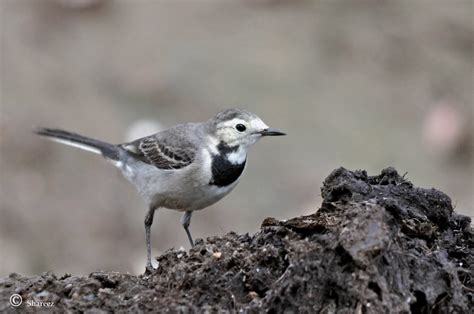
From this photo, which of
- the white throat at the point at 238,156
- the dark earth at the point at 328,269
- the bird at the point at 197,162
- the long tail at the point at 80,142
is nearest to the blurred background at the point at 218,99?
the long tail at the point at 80,142

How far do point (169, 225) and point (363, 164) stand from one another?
278 centimetres

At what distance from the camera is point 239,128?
7336 millimetres

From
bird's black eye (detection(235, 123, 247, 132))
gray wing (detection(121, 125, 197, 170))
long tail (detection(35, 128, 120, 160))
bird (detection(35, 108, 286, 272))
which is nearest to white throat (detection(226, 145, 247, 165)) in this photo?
bird (detection(35, 108, 286, 272))

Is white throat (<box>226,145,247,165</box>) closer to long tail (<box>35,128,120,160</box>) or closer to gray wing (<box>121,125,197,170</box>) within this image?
gray wing (<box>121,125,197,170</box>)

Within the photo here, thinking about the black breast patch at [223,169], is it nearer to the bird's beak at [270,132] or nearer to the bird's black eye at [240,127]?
the bird's black eye at [240,127]

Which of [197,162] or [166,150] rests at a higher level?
[166,150]

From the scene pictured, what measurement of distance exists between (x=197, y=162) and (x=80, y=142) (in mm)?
1528

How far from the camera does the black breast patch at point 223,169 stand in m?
7.18

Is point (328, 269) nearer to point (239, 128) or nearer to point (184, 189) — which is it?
point (184, 189)

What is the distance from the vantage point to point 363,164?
12594 millimetres

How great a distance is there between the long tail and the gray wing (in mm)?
262

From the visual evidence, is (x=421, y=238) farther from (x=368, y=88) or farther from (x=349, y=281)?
(x=368, y=88)

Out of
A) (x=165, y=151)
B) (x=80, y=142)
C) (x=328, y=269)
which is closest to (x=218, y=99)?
(x=80, y=142)

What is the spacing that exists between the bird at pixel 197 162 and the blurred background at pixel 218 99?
10.5 feet
